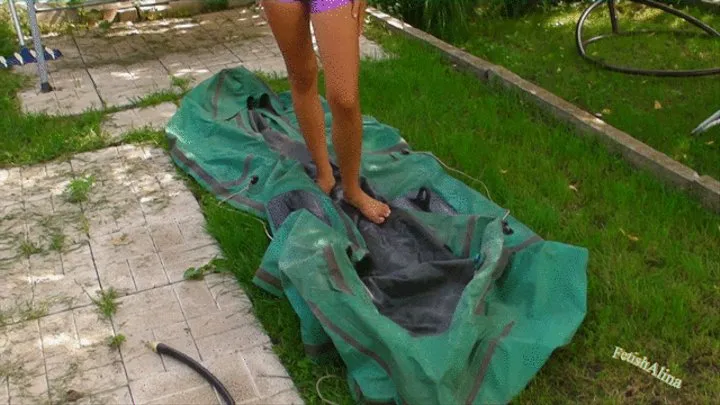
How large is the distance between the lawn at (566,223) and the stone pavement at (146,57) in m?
0.40

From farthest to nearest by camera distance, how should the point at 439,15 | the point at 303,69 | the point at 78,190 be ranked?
the point at 439,15
the point at 78,190
the point at 303,69

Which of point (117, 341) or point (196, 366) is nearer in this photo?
point (196, 366)

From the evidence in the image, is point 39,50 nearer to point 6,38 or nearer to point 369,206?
point 6,38

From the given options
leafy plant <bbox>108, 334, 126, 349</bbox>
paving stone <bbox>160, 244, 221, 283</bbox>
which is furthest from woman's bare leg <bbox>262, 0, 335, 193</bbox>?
leafy plant <bbox>108, 334, 126, 349</bbox>

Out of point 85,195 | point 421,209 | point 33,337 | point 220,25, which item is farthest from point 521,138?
point 220,25

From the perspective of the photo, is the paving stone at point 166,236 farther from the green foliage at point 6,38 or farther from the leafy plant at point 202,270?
the green foliage at point 6,38

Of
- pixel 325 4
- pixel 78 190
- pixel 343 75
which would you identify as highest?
pixel 325 4

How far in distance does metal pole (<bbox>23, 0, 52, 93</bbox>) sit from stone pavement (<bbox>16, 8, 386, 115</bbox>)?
76 mm

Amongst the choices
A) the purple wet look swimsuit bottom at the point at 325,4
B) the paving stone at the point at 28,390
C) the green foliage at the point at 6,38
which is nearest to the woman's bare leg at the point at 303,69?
the purple wet look swimsuit bottom at the point at 325,4

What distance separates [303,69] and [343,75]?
34cm

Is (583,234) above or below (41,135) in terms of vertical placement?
above

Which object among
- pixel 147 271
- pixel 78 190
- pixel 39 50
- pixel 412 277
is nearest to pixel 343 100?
pixel 412 277

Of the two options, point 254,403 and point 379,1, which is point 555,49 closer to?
point 379,1

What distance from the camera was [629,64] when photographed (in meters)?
5.99
